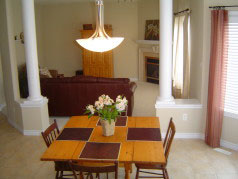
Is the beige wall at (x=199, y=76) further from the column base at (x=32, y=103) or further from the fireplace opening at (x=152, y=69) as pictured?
the fireplace opening at (x=152, y=69)

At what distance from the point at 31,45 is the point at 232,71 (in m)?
3.76

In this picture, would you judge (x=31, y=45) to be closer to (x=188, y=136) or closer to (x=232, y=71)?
(x=188, y=136)

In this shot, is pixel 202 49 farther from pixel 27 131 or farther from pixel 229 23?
pixel 27 131

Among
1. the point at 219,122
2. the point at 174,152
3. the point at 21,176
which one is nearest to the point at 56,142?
the point at 21,176

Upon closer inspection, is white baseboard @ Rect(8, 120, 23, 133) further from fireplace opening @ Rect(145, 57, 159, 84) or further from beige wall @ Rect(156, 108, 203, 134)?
fireplace opening @ Rect(145, 57, 159, 84)

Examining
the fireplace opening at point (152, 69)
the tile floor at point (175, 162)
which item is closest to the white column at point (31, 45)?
the tile floor at point (175, 162)

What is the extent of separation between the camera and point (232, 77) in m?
4.85

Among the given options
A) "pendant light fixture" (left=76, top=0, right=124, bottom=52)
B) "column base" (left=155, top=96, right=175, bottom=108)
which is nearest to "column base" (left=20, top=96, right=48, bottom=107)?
"column base" (left=155, top=96, right=175, bottom=108)

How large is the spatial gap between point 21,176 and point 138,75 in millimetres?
7091

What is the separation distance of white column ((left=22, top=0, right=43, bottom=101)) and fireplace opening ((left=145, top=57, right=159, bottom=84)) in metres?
5.31

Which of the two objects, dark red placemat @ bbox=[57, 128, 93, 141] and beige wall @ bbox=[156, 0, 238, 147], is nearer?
dark red placemat @ bbox=[57, 128, 93, 141]

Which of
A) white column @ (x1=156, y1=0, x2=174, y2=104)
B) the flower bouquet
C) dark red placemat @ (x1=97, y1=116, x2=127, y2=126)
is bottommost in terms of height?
dark red placemat @ (x1=97, y1=116, x2=127, y2=126)

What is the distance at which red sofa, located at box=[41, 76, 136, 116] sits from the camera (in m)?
6.37

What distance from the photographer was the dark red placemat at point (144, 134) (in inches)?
144
